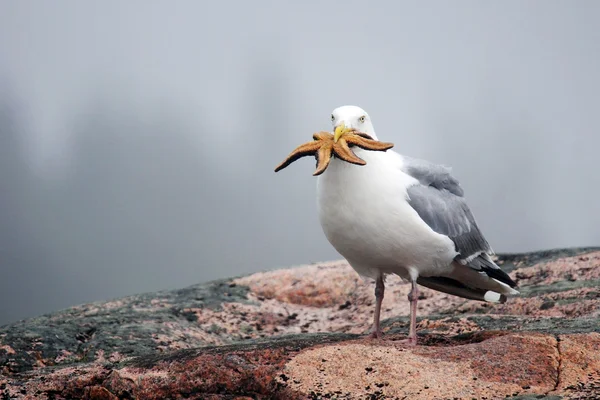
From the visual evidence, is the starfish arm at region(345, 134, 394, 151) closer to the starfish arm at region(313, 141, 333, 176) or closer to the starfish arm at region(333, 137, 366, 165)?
the starfish arm at region(333, 137, 366, 165)

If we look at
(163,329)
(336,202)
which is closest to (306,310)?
(163,329)

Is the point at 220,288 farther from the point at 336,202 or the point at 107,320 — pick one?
the point at 336,202

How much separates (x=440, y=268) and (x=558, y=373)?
1.96 metres

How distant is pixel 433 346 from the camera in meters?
7.07

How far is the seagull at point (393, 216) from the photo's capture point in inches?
283

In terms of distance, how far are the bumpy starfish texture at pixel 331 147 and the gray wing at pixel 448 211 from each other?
0.60 metres

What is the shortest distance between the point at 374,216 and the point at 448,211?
0.99 metres

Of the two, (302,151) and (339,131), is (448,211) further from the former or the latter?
(302,151)

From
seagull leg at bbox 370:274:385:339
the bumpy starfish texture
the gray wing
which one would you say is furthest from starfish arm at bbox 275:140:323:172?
seagull leg at bbox 370:274:385:339

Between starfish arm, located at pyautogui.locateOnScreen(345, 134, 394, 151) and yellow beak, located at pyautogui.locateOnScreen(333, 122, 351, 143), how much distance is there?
0.21ft

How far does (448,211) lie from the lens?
7.76m

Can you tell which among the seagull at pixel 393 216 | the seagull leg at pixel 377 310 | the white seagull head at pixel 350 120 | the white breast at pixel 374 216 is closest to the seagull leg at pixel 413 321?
the seagull at pixel 393 216

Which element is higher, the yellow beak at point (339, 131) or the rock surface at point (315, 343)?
the yellow beak at point (339, 131)

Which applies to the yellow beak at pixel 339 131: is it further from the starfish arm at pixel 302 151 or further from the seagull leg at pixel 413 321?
the seagull leg at pixel 413 321
